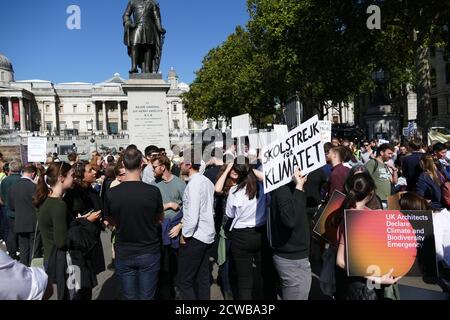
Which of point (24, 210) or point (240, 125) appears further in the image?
point (240, 125)

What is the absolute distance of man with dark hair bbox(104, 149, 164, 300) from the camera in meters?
4.25

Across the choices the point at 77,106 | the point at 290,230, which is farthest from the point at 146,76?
the point at 77,106

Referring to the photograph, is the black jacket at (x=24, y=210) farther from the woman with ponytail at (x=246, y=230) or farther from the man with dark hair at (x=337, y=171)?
the man with dark hair at (x=337, y=171)

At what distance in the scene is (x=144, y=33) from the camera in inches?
493

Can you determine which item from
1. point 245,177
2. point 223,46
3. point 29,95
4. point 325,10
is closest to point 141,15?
point 245,177

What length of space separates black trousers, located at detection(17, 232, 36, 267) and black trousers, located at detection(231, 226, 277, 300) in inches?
160

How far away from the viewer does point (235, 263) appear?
16.9 ft

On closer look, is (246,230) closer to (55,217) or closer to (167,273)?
(167,273)

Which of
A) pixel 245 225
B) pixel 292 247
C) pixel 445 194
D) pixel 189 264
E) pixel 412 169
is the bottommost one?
pixel 189 264

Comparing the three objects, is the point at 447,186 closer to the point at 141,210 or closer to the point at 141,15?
the point at 141,210

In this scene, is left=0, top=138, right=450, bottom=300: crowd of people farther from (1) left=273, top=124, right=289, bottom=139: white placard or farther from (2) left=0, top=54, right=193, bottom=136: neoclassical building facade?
(2) left=0, top=54, right=193, bottom=136: neoclassical building facade

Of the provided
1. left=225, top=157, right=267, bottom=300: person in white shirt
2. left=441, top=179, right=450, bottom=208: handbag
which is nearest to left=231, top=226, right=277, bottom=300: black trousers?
left=225, top=157, right=267, bottom=300: person in white shirt

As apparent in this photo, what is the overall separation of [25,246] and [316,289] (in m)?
5.09
